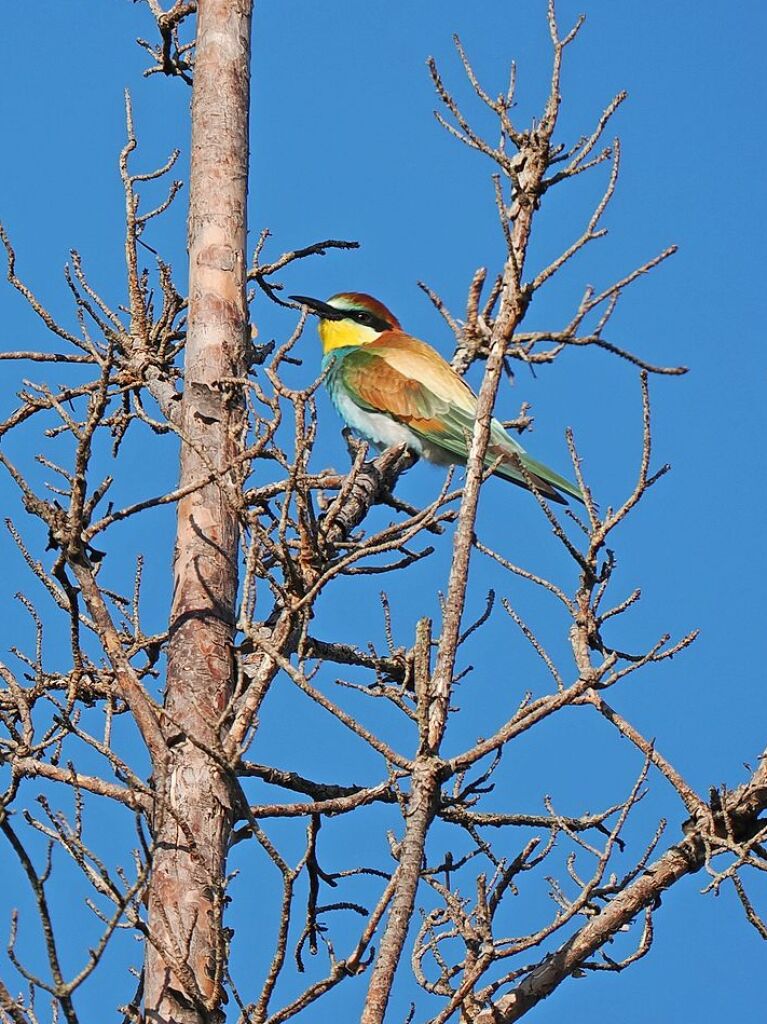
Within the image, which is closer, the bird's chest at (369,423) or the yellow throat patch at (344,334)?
the bird's chest at (369,423)

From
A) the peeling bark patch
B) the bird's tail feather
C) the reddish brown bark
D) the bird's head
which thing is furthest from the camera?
the bird's head

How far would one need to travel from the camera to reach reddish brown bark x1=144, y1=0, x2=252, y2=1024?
3.95 m

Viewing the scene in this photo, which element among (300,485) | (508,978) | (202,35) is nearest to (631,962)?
(508,978)

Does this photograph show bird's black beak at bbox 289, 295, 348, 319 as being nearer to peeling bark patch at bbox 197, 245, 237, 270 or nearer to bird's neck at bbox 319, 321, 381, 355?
bird's neck at bbox 319, 321, 381, 355

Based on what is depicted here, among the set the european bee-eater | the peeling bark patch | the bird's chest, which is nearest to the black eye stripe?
the european bee-eater

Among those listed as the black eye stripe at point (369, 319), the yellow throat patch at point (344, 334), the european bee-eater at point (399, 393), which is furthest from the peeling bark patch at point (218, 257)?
the black eye stripe at point (369, 319)

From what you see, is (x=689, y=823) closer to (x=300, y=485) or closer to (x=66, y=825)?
(x=300, y=485)

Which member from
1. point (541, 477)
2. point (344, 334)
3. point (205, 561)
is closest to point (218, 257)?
point (205, 561)

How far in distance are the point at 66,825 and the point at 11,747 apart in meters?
0.96

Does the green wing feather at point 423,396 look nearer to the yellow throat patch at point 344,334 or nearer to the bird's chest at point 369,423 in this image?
the bird's chest at point 369,423

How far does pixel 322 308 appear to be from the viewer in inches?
332

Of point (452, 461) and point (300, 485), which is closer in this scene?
point (300, 485)

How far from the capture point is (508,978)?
3.98 m

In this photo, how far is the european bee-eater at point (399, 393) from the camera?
25.1ft
